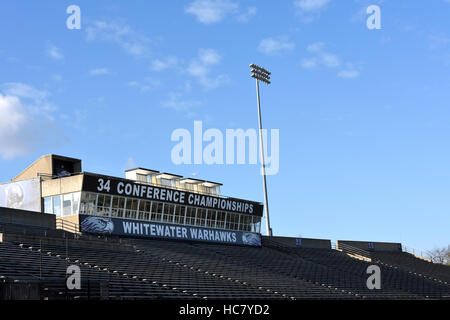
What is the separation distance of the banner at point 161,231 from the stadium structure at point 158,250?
0.23 ft

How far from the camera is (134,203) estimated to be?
117ft

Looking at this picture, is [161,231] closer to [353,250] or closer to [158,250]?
[158,250]

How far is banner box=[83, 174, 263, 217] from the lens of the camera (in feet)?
110

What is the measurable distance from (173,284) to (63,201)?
38.5ft

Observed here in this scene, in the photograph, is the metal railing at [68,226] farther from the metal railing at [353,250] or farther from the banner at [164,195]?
the metal railing at [353,250]

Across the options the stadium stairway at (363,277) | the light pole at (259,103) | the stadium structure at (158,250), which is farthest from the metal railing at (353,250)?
the light pole at (259,103)

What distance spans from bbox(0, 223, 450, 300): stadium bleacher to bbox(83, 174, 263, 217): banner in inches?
113

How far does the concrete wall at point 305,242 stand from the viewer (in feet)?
159

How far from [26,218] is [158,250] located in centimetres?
715

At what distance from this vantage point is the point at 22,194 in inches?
1396

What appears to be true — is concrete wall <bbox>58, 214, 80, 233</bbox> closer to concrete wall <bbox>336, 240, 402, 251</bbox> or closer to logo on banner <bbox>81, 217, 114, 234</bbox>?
logo on banner <bbox>81, 217, 114, 234</bbox>

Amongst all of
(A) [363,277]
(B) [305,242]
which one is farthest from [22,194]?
(B) [305,242]

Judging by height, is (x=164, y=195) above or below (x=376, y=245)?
above
